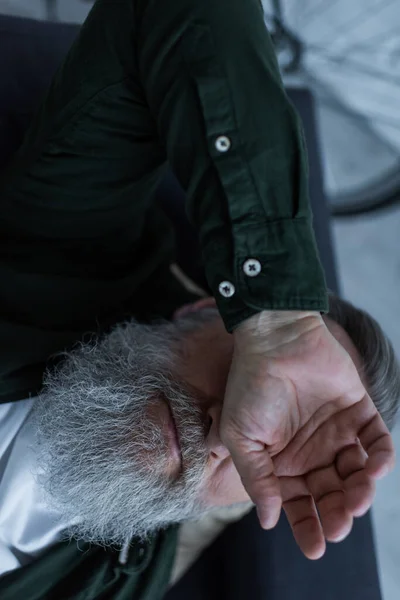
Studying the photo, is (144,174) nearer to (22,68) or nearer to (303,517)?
(22,68)

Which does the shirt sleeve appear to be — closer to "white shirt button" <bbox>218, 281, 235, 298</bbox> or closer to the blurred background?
"white shirt button" <bbox>218, 281, 235, 298</bbox>

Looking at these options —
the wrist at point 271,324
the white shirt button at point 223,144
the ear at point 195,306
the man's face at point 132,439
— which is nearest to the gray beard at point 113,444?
the man's face at point 132,439

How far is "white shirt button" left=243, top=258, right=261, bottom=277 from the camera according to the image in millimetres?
599

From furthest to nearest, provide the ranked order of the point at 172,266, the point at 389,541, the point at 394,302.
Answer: the point at 394,302, the point at 389,541, the point at 172,266

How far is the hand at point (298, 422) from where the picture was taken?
64 cm

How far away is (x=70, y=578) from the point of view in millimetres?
918

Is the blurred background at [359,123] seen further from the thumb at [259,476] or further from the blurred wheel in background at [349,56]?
the thumb at [259,476]

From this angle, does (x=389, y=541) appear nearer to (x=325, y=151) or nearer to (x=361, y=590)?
(x=361, y=590)

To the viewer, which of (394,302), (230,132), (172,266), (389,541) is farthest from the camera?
(394,302)

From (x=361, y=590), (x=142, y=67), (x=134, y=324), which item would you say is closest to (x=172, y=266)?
(x=134, y=324)

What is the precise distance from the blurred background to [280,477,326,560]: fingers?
0.96 m

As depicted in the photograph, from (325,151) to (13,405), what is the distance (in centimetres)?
145

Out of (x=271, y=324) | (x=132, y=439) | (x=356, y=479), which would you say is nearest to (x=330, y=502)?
(x=356, y=479)

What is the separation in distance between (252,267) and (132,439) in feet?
1.18
